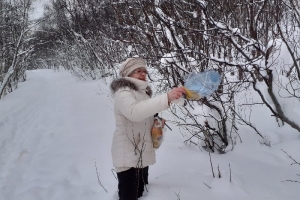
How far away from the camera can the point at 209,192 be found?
2.31 meters

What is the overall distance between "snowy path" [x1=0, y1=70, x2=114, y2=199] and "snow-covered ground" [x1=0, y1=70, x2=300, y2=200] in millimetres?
12

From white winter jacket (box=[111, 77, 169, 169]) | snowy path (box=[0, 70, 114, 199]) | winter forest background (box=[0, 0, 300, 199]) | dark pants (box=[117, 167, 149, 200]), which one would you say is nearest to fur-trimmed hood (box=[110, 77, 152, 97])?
white winter jacket (box=[111, 77, 169, 169])

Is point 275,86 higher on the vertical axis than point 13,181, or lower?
higher

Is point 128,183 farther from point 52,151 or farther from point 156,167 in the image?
point 52,151

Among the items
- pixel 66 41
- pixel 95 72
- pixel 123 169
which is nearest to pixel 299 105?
pixel 123 169

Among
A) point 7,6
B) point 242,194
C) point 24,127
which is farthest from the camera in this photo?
point 7,6

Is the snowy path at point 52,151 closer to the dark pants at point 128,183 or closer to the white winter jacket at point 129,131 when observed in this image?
the dark pants at point 128,183

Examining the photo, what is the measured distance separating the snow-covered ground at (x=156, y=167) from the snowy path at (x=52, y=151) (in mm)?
12

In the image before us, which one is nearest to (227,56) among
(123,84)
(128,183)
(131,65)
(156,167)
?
(156,167)

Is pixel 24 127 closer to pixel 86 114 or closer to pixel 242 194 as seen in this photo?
pixel 86 114

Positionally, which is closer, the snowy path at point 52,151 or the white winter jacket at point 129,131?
the white winter jacket at point 129,131

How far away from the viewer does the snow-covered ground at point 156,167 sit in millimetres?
2371

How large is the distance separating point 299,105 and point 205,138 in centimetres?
198

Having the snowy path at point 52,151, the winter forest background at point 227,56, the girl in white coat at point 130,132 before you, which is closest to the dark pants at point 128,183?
the girl in white coat at point 130,132
